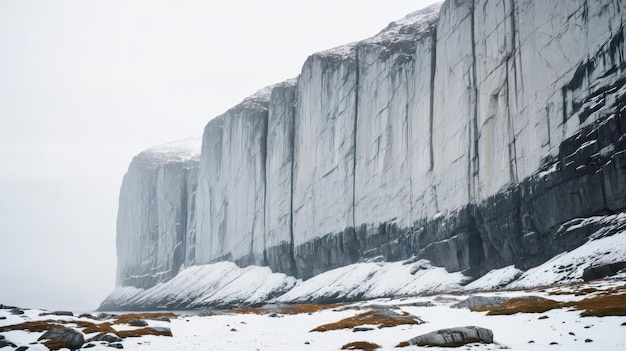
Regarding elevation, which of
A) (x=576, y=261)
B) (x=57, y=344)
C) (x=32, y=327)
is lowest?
(x=57, y=344)

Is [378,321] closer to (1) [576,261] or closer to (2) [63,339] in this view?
(2) [63,339]

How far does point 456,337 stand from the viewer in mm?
24453

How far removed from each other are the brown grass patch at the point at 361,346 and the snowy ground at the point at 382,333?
0.50m

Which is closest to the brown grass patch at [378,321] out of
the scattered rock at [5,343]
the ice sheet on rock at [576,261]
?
the scattered rock at [5,343]

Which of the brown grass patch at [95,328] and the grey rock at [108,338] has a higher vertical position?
the brown grass patch at [95,328]

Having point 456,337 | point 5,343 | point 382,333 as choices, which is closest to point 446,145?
point 382,333

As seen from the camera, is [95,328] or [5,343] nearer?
[5,343]

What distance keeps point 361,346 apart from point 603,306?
A: 12005 millimetres

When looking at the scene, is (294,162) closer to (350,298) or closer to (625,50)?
(350,298)

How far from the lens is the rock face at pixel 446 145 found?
63.8 m

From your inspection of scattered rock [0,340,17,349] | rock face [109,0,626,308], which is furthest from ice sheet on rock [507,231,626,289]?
scattered rock [0,340,17,349]

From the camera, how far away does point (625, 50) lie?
59.7m

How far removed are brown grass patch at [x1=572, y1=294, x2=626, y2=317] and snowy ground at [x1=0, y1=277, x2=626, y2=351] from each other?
2.12 feet

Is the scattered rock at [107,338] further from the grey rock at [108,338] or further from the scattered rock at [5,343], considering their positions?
the scattered rock at [5,343]
